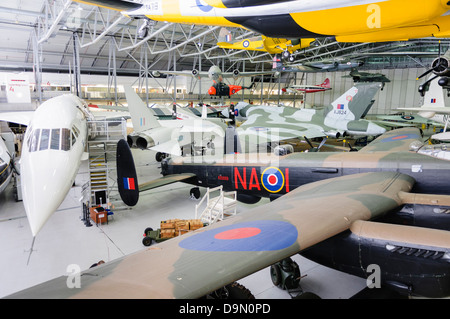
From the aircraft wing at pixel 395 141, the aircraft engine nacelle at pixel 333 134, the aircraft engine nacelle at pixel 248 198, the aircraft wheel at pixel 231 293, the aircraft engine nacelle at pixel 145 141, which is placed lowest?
the aircraft wheel at pixel 231 293

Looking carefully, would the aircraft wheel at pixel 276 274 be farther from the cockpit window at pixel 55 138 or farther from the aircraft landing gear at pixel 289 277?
the cockpit window at pixel 55 138

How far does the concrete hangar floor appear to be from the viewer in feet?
19.5

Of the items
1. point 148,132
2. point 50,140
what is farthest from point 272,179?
point 148,132

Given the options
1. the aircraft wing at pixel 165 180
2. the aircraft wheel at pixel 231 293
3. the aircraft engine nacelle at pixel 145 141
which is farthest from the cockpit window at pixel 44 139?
the aircraft wheel at pixel 231 293

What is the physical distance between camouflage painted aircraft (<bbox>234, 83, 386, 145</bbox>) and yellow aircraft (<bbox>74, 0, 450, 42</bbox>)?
12218mm

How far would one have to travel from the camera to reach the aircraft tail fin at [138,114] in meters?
12.1

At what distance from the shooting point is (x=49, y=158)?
22.3 feet

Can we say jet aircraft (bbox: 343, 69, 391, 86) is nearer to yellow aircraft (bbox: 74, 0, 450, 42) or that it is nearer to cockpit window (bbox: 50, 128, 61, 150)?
yellow aircraft (bbox: 74, 0, 450, 42)

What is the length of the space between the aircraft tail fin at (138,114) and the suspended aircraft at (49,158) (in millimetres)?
3371

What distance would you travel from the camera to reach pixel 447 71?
886cm

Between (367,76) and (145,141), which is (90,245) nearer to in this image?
(145,141)

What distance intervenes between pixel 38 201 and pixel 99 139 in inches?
181

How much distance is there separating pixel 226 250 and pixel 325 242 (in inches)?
83.8
